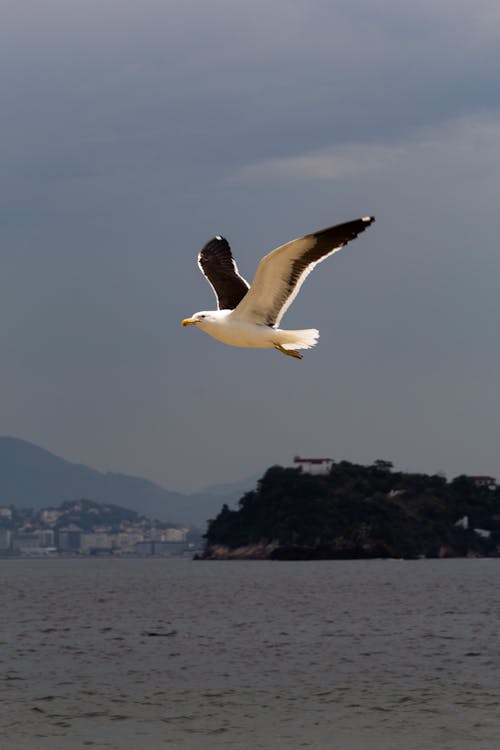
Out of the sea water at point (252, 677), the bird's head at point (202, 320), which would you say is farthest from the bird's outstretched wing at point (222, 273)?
the sea water at point (252, 677)

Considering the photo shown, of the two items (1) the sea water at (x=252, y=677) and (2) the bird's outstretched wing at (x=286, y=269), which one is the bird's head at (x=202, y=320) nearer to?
(2) the bird's outstretched wing at (x=286, y=269)

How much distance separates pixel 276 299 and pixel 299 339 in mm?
774

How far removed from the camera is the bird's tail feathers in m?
22.5

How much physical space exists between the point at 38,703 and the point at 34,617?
2165 inches

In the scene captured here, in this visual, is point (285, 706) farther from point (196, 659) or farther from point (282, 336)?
point (282, 336)

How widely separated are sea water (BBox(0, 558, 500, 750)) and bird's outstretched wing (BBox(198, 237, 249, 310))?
1714 cm

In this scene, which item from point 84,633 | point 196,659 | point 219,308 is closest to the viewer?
point 219,308

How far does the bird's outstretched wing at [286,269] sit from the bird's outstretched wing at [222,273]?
307 cm

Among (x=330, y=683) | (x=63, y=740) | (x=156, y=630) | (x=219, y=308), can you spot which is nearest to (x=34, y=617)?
(x=156, y=630)

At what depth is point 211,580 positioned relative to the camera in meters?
196

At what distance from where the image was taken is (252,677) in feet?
192

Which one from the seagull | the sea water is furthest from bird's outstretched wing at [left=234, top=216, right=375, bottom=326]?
the sea water

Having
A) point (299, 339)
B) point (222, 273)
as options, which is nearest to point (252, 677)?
point (222, 273)

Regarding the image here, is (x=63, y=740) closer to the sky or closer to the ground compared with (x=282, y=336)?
closer to the ground
